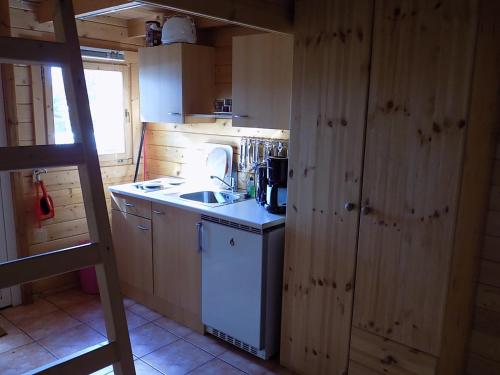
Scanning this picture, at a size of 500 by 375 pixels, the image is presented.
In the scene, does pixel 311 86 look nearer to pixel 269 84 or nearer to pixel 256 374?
pixel 269 84

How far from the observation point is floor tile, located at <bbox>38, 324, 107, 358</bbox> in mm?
2709

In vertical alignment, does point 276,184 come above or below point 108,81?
below

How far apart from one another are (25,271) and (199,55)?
2.44 metres

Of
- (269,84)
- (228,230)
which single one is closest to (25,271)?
(228,230)

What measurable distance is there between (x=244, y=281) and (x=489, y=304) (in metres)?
1.31

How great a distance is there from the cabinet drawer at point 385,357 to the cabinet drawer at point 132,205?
1661 mm

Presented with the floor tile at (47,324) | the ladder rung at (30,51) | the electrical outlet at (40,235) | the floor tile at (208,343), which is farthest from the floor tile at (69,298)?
the ladder rung at (30,51)

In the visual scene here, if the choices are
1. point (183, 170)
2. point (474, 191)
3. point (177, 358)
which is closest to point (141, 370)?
point (177, 358)

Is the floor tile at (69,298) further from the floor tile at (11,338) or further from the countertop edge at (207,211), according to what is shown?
the countertop edge at (207,211)

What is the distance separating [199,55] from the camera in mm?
3174

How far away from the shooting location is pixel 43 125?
3219mm

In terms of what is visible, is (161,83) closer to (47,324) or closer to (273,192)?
(273,192)

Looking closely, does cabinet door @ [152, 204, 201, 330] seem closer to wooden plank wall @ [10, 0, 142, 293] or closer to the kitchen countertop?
the kitchen countertop

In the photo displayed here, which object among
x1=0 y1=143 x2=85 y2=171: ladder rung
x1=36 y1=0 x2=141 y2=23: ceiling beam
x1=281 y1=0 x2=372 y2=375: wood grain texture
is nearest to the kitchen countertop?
x1=281 y1=0 x2=372 y2=375: wood grain texture
